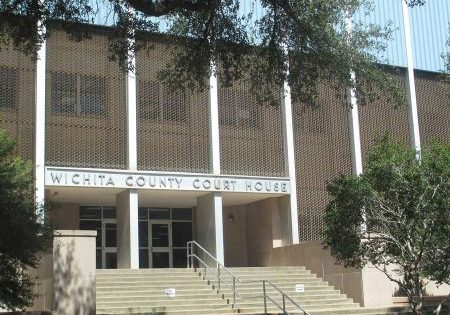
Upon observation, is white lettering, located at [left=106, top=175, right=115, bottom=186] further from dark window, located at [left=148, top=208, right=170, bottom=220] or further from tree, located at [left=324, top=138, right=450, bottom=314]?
tree, located at [left=324, top=138, right=450, bottom=314]

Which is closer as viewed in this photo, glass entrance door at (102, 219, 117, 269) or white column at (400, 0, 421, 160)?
glass entrance door at (102, 219, 117, 269)

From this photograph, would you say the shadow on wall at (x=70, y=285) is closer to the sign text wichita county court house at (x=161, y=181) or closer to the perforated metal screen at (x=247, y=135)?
the sign text wichita county court house at (x=161, y=181)

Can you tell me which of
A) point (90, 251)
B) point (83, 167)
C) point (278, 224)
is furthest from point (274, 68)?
point (278, 224)

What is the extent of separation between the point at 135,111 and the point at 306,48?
12453 millimetres

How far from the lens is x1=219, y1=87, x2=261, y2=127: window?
26359 millimetres

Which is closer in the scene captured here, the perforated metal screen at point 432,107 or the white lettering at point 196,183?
the white lettering at point 196,183

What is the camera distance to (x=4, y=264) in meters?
13.6

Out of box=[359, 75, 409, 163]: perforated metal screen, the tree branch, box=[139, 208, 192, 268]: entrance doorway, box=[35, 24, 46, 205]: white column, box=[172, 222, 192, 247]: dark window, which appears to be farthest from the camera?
box=[172, 222, 192, 247]: dark window

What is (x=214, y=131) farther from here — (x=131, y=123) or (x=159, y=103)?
(x=131, y=123)

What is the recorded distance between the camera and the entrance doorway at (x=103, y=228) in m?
27.0

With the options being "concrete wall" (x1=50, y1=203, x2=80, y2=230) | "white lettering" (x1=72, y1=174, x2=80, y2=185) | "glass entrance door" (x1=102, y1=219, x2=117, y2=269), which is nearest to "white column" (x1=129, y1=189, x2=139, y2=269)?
"white lettering" (x1=72, y1=174, x2=80, y2=185)

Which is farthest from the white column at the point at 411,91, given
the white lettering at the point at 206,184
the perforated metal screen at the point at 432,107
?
the white lettering at the point at 206,184

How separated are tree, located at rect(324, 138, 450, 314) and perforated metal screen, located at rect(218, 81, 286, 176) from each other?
461 inches

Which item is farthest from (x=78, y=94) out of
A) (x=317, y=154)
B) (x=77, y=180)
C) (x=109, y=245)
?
(x=317, y=154)
